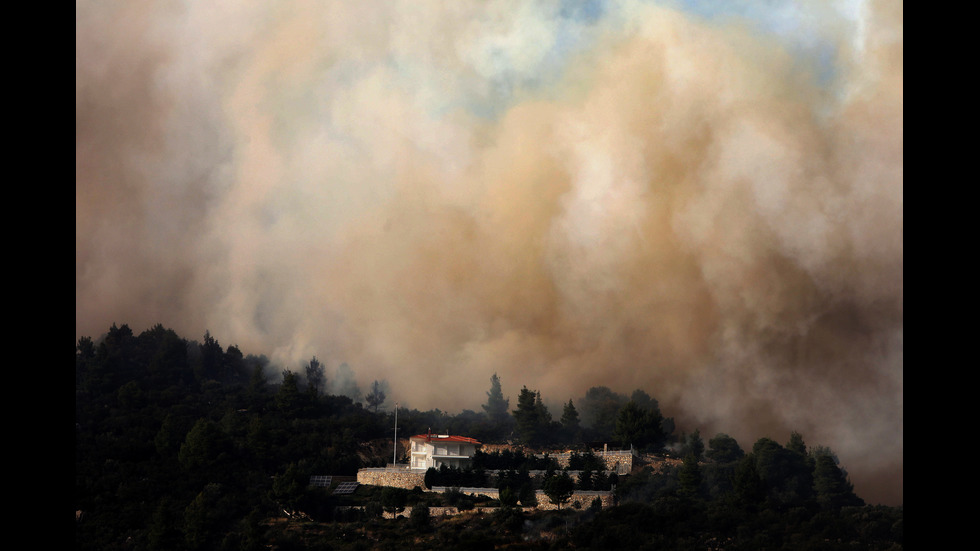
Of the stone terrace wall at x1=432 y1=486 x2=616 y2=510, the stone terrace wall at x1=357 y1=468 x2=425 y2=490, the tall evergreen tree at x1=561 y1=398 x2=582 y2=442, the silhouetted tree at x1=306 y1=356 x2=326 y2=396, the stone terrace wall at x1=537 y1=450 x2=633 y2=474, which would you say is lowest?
the stone terrace wall at x1=432 y1=486 x2=616 y2=510

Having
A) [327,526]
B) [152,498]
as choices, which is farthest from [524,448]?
[152,498]

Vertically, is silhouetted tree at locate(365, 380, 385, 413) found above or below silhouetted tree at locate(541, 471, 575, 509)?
above

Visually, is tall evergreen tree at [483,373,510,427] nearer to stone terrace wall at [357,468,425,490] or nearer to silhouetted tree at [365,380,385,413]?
silhouetted tree at [365,380,385,413]

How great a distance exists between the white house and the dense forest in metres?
1.08

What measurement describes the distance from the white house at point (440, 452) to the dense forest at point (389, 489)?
1.08 m

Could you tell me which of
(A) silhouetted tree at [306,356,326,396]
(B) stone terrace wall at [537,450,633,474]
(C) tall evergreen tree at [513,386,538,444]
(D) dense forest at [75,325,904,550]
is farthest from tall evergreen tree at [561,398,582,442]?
(A) silhouetted tree at [306,356,326,396]

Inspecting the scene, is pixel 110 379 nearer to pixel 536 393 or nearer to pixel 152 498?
pixel 152 498

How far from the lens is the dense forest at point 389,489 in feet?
83.1

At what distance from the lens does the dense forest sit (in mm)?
25344

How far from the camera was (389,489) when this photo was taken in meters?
29.0

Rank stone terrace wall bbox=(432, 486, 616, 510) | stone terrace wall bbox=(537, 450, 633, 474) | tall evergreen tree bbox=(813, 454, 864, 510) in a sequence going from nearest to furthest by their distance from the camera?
stone terrace wall bbox=(432, 486, 616, 510) → tall evergreen tree bbox=(813, 454, 864, 510) → stone terrace wall bbox=(537, 450, 633, 474)

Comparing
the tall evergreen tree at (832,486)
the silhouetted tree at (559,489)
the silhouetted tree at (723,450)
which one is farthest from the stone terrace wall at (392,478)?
the tall evergreen tree at (832,486)

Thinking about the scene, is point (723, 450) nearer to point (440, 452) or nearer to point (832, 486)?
point (832, 486)
